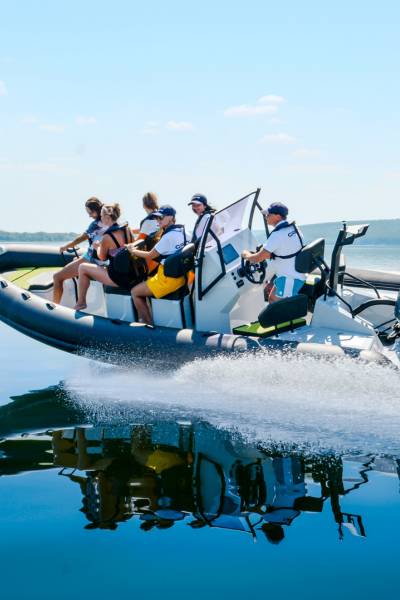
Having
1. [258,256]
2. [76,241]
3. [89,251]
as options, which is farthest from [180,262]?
[76,241]

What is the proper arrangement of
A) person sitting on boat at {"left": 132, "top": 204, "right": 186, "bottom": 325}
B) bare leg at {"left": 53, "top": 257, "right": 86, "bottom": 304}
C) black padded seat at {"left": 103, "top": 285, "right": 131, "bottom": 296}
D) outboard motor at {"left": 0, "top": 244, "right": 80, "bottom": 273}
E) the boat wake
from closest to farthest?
the boat wake, person sitting on boat at {"left": 132, "top": 204, "right": 186, "bottom": 325}, black padded seat at {"left": 103, "top": 285, "right": 131, "bottom": 296}, bare leg at {"left": 53, "top": 257, "right": 86, "bottom": 304}, outboard motor at {"left": 0, "top": 244, "right": 80, "bottom": 273}

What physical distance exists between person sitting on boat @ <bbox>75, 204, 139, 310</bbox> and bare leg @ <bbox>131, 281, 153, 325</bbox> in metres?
0.19

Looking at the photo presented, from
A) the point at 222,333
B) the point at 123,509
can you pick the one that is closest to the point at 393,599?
the point at 123,509

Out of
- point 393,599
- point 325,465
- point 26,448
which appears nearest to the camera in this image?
point 393,599

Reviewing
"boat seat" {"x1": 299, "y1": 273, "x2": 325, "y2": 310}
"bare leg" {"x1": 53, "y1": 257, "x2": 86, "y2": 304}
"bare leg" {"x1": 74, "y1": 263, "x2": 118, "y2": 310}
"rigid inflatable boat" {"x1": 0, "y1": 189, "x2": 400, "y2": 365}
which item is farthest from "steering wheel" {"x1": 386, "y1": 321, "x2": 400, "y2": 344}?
"bare leg" {"x1": 53, "y1": 257, "x2": 86, "y2": 304}

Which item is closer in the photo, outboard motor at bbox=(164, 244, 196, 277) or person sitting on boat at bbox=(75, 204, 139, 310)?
outboard motor at bbox=(164, 244, 196, 277)

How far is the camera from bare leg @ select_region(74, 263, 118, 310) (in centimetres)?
683

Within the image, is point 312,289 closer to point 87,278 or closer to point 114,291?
point 114,291

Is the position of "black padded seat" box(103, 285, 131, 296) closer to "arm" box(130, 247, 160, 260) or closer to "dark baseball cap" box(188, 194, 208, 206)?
"arm" box(130, 247, 160, 260)

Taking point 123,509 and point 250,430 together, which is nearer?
point 123,509

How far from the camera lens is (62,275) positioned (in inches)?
291

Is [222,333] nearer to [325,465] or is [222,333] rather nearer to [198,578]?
[325,465]

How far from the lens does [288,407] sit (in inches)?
212

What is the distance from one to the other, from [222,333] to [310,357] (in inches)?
38.3
